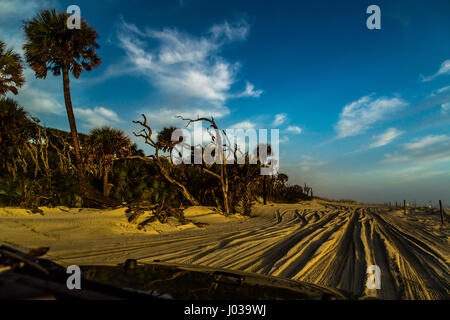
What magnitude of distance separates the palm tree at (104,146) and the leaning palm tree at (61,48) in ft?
8.46

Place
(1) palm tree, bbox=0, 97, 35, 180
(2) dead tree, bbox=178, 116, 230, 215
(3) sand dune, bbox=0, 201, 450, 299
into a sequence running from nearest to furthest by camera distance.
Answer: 1. (3) sand dune, bbox=0, 201, 450, 299
2. (1) palm tree, bbox=0, 97, 35, 180
3. (2) dead tree, bbox=178, 116, 230, 215

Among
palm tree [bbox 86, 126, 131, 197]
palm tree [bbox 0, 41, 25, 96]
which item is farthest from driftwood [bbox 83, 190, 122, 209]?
palm tree [bbox 0, 41, 25, 96]

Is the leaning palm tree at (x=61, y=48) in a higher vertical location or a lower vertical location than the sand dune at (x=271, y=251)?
higher

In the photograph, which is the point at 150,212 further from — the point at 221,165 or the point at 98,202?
the point at 221,165

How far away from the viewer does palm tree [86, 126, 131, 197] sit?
1677cm

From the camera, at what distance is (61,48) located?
568 inches

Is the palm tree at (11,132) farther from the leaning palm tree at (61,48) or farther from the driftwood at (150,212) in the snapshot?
the driftwood at (150,212)

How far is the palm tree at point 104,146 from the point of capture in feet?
55.0

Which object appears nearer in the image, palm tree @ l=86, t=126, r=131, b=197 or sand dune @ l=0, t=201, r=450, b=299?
sand dune @ l=0, t=201, r=450, b=299

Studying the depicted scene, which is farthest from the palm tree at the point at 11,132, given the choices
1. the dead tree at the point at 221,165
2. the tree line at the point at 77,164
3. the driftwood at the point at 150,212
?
the dead tree at the point at 221,165

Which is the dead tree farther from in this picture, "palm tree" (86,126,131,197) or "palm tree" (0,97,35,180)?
"palm tree" (0,97,35,180)

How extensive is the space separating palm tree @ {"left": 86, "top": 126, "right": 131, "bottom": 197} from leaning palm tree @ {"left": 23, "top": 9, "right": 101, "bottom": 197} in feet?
8.46
